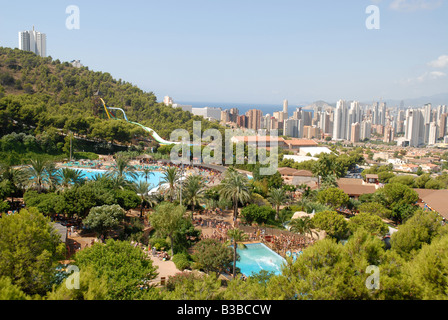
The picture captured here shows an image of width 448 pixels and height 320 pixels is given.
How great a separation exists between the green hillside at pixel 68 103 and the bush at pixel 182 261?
25807 millimetres

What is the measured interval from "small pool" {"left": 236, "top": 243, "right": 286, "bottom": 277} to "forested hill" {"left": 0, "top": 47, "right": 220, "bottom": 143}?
27.6m

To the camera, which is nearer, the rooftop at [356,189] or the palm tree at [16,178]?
the palm tree at [16,178]

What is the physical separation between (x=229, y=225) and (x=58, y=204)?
29.3 feet

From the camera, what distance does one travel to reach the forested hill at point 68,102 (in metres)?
36.8

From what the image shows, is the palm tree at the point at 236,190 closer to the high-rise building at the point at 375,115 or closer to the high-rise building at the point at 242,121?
the high-rise building at the point at 242,121

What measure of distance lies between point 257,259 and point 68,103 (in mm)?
42421

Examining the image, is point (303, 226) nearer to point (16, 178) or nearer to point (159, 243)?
point (159, 243)

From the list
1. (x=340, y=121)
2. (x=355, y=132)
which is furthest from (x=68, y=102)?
(x=355, y=132)

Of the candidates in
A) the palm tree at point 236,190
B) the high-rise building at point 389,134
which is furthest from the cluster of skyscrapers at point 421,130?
the palm tree at point 236,190

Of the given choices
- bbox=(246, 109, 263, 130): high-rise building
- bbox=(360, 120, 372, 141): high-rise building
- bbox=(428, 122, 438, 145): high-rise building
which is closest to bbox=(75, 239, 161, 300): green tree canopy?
bbox=(246, 109, 263, 130): high-rise building

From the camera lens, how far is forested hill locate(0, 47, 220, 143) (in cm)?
3675

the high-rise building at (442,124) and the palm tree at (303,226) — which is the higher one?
the high-rise building at (442,124)
